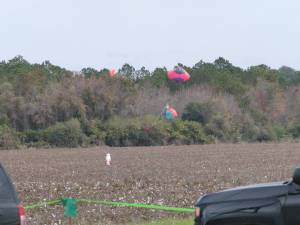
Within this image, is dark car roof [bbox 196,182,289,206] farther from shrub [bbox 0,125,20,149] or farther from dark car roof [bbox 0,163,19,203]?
shrub [bbox 0,125,20,149]

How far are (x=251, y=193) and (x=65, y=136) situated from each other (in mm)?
60361

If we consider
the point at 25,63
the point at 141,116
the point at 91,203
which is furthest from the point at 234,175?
the point at 25,63

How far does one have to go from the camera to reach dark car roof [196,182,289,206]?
26.7ft

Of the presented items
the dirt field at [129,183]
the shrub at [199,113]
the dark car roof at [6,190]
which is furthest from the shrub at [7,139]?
the dark car roof at [6,190]

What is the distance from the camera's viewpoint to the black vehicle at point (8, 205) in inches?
314

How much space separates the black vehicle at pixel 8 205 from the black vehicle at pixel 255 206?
6.87ft

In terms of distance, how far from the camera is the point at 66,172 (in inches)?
1230

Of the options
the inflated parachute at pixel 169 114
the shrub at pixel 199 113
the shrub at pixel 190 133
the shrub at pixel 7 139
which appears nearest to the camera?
the shrub at pixel 7 139

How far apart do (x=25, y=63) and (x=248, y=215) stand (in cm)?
10057

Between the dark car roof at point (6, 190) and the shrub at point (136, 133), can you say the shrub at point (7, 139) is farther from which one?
the dark car roof at point (6, 190)

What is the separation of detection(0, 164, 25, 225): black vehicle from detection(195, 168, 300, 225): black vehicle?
209cm

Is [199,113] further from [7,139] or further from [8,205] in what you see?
[8,205]

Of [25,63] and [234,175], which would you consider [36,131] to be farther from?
[234,175]

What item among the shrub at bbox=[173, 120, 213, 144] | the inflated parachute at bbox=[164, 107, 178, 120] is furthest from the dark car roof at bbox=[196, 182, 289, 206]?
the inflated parachute at bbox=[164, 107, 178, 120]
